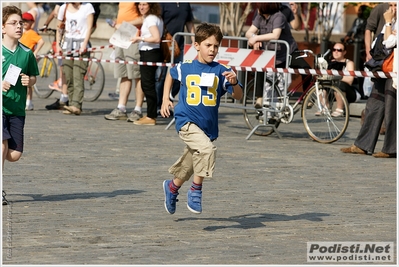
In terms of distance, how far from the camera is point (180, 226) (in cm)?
721

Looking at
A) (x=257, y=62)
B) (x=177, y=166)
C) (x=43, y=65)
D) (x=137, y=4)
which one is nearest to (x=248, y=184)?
(x=177, y=166)

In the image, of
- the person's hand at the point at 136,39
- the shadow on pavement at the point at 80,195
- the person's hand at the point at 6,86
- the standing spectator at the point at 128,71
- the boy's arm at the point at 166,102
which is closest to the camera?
the boy's arm at the point at 166,102

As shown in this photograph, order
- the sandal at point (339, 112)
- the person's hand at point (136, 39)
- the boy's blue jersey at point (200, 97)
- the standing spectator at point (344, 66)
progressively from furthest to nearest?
the standing spectator at point (344, 66)
the person's hand at point (136, 39)
the sandal at point (339, 112)
the boy's blue jersey at point (200, 97)

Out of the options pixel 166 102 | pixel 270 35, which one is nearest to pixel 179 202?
pixel 166 102

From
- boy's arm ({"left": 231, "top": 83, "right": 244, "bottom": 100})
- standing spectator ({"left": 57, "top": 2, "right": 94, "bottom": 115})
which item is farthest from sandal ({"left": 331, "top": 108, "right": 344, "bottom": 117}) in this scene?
boy's arm ({"left": 231, "top": 83, "right": 244, "bottom": 100})

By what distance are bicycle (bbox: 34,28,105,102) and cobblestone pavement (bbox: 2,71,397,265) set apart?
13.9 ft

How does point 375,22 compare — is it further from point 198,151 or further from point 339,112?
point 198,151

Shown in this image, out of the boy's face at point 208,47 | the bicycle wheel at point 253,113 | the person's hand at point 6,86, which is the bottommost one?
the bicycle wheel at point 253,113

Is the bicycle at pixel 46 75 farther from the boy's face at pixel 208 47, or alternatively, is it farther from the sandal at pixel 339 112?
the boy's face at pixel 208 47

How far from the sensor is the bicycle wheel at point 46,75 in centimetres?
1762

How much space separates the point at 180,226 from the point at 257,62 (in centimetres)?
615

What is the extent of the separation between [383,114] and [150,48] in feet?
12.4

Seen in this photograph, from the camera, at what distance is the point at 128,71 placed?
14406 millimetres

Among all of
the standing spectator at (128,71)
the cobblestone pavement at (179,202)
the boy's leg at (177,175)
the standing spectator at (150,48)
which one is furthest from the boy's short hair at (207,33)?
the standing spectator at (128,71)
